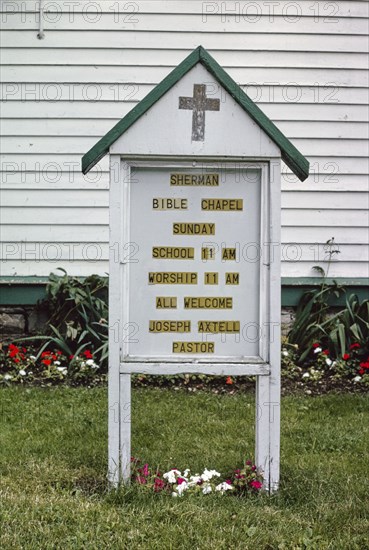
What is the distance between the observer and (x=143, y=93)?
789 centimetres

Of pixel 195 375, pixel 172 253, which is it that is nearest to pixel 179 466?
pixel 172 253

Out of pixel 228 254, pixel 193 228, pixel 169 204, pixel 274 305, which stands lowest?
pixel 274 305

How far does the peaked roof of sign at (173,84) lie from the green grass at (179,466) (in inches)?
62.7

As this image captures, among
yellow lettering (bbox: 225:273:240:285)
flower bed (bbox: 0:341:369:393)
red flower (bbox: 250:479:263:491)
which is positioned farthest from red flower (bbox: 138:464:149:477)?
flower bed (bbox: 0:341:369:393)

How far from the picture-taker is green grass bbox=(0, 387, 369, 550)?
338 cm

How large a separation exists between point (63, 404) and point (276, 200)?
2.67 metres

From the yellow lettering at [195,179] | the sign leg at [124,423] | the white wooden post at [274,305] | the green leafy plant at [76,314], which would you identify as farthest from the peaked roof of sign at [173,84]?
the green leafy plant at [76,314]

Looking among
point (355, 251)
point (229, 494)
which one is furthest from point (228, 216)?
point (355, 251)

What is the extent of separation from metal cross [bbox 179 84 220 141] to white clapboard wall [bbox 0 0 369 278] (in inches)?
156

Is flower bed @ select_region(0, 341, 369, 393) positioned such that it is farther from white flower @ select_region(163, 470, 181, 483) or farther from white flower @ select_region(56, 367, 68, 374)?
white flower @ select_region(163, 470, 181, 483)

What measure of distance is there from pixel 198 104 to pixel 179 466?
74.9 inches

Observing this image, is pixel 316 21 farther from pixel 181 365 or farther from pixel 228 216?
pixel 181 365

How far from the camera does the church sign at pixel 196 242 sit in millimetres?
3930

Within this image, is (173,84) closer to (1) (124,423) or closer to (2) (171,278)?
(2) (171,278)
